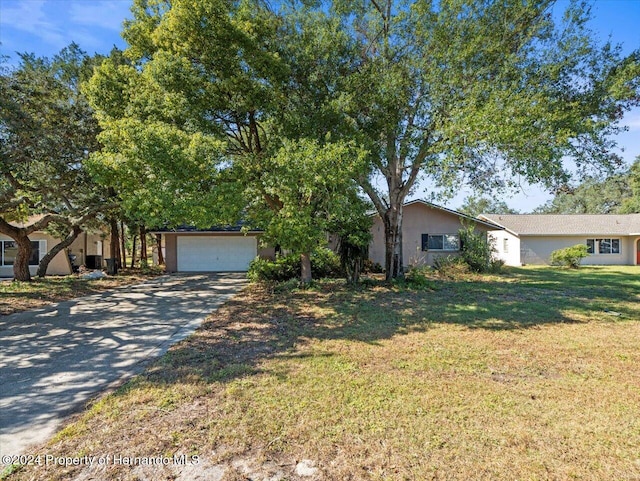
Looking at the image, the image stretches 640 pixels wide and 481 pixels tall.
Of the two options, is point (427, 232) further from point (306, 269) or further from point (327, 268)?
point (306, 269)

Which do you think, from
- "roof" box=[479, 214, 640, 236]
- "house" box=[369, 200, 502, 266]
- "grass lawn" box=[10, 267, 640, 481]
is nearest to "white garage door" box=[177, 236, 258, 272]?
"house" box=[369, 200, 502, 266]

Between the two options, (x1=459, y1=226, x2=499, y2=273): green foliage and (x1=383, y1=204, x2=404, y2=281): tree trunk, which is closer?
(x1=383, y1=204, x2=404, y2=281): tree trunk

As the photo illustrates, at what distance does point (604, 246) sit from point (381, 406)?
91.1 feet

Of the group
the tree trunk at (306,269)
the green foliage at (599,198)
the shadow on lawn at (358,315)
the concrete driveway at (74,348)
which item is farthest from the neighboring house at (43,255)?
the green foliage at (599,198)

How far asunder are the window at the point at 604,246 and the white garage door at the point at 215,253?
22498 mm

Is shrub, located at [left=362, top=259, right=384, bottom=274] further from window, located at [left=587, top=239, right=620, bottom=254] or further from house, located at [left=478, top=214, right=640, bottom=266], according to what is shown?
window, located at [left=587, top=239, right=620, bottom=254]

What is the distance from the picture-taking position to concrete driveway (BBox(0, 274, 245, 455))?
367cm

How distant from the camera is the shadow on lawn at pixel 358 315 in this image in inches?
211

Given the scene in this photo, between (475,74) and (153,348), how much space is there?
9.88m

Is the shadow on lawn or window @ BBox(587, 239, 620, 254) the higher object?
window @ BBox(587, 239, 620, 254)

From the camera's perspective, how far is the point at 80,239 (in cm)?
2181

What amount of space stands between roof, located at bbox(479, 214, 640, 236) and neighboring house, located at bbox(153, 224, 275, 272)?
55.6 ft

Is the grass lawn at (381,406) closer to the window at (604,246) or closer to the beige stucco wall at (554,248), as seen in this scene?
the beige stucco wall at (554,248)

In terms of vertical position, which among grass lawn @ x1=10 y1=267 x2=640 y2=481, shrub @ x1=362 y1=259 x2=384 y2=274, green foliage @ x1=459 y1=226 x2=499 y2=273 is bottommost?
grass lawn @ x1=10 y1=267 x2=640 y2=481
